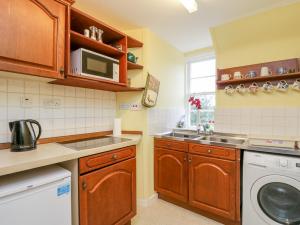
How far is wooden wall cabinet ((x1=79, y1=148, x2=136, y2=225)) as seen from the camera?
1.28 m

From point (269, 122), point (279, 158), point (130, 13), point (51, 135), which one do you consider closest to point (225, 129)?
point (269, 122)

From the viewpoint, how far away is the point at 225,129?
2.23 metres

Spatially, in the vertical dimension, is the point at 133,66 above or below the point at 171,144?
above

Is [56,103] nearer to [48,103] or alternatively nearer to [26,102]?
[48,103]

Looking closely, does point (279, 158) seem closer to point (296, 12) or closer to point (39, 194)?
point (296, 12)

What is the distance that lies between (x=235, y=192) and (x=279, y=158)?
0.52 meters

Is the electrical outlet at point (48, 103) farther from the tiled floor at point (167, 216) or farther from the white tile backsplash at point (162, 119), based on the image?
the tiled floor at point (167, 216)

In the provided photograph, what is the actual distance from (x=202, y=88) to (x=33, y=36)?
2454 millimetres

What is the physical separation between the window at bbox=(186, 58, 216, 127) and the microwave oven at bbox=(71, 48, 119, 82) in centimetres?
165

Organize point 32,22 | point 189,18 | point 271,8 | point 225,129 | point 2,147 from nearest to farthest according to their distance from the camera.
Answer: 1. point 32,22
2. point 2,147
3. point 271,8
4. point 189,18
5. point 225,129

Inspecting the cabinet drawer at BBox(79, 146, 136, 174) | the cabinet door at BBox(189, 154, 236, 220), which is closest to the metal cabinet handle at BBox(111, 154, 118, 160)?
the cabinet drawer at BBox(79, 146, 136, 174)

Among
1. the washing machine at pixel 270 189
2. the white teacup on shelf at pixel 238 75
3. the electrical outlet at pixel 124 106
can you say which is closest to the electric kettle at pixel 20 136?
the electrical outlet at pixel 124 106

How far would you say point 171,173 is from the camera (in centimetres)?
208

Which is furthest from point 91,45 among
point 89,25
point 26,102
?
point 26,102
